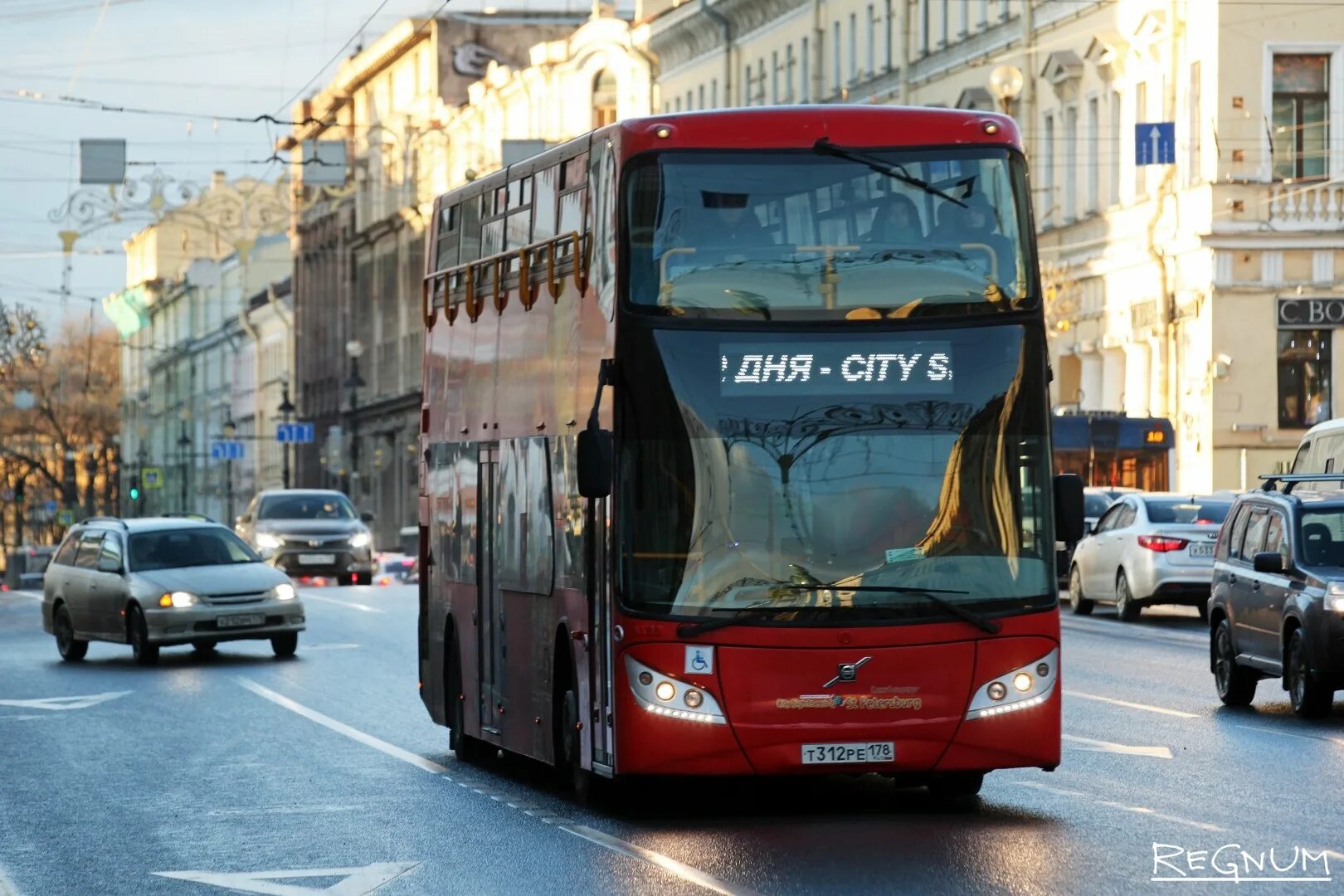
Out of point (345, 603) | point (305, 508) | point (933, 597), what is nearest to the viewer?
point (933, 597)

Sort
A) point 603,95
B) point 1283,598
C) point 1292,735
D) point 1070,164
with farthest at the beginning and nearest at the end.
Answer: point 603,95 < point 1070,164 < point 1283,598 < point 1292,735

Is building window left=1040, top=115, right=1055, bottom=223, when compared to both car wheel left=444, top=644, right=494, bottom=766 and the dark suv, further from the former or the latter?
car wheel left=444, top=644, right=494, bottom=766

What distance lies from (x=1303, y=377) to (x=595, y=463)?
127 ft

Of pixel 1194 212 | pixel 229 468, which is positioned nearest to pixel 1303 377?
pixel 1194 212

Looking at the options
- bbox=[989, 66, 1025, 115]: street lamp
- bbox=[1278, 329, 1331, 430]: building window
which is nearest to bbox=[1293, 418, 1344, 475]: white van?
bbox=[989, 66, 1025, 115]: street lamp

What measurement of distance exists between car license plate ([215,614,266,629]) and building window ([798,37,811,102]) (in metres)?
43.4

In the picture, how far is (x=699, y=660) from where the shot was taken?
13984 mm

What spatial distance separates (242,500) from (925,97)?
3029 inches

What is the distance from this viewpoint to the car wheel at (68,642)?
32.8 m

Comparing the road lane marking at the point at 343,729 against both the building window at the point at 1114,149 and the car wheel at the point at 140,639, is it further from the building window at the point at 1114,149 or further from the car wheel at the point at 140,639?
the building window at the point at 1114,149

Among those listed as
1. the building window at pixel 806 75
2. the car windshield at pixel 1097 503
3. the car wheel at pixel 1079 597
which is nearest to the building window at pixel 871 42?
the building window at pixel 806 75

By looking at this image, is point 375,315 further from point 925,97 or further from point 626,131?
point 626,131

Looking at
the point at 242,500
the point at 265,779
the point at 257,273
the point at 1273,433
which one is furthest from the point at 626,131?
the point at 257,273

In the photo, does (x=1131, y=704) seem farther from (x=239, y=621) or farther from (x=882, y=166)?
(x=239, y=621)
